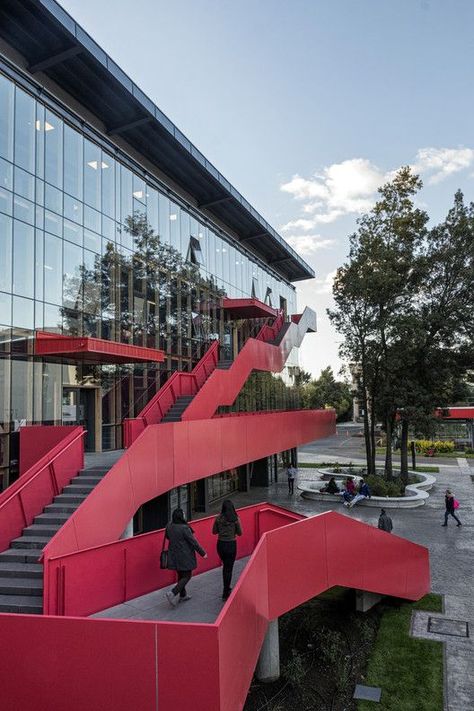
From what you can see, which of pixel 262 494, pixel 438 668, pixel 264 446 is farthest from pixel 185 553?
pixel 262 494

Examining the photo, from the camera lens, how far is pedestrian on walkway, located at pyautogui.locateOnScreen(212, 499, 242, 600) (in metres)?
8.60

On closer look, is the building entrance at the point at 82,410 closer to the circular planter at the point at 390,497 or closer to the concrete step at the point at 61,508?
the concrete step at the point at 61,508

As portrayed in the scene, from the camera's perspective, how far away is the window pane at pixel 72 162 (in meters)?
18.2

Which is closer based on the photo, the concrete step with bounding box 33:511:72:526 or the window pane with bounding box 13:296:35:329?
the concrete step with bounding box 33:511:72:526

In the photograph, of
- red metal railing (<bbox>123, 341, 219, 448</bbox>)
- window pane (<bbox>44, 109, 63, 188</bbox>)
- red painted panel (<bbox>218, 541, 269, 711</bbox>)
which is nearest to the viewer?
red painted panel (<bbox>218, 541, 269, 711</bbox>)

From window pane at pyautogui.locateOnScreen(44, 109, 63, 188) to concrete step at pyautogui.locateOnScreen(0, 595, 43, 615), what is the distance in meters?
13.2

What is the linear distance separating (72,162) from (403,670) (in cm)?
1792

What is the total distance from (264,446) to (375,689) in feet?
42.5

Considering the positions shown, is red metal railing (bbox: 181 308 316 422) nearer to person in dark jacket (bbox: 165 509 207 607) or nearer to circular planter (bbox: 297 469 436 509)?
circular planter (bbox: 297 469 436 509)

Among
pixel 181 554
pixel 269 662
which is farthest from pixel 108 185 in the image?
pixel 269 662

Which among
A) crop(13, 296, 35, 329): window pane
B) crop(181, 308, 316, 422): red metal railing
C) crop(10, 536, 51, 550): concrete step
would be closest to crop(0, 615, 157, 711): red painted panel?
crop(10, 536, 51, 550): concrete step

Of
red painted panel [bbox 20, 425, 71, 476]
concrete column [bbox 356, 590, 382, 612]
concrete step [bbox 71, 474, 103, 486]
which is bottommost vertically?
concrete column [bbox 356, 590, 382, 612]

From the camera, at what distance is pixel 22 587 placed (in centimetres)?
860

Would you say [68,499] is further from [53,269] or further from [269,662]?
[53,269]
